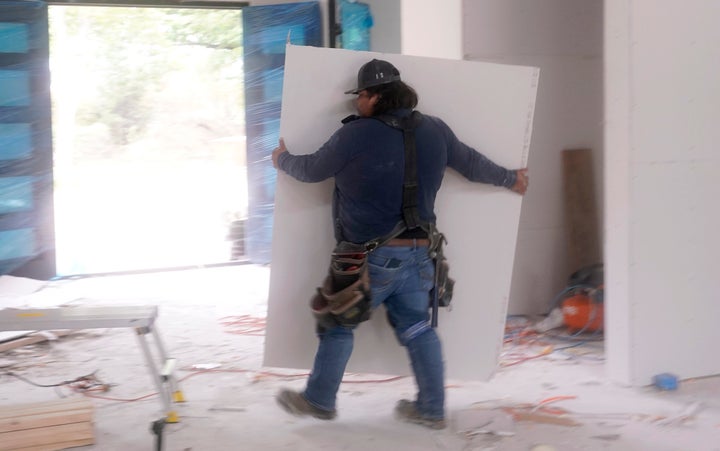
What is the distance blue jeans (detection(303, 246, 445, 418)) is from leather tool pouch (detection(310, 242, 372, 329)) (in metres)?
0.06

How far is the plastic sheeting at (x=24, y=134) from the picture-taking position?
611cm

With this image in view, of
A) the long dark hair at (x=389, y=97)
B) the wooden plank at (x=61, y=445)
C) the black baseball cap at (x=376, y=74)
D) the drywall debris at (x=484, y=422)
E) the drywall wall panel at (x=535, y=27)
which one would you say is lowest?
the drywall debris at (x=484, y=422)

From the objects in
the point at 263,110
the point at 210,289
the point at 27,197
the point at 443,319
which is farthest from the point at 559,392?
the point at 27,197

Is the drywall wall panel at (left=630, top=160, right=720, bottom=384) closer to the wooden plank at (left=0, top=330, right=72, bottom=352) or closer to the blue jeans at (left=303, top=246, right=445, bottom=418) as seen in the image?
the blue jeans at (left=303, top=246, right=445, bottom=418)

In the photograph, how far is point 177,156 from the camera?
7.19 meters

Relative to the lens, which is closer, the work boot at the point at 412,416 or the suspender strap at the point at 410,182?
the suspender strap at the point at 410,182

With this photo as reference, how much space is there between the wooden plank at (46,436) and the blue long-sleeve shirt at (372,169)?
48.8 inches

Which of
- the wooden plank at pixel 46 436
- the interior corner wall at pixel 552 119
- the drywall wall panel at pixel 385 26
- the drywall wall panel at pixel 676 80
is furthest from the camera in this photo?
the drywall wall panel at pixel 385 26

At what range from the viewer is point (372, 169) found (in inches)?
115

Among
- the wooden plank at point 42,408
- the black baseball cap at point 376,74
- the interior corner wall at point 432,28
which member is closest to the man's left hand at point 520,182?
the black baseball cap at point 376,74

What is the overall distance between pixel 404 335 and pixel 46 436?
142 cm

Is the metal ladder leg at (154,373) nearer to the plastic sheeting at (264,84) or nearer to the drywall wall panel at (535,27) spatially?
the drywall wall panel at (535,27)

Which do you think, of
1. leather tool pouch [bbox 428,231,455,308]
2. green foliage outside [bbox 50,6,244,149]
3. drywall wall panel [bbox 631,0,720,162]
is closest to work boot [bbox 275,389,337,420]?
leather tool pouch [bbox 428,231,455,308]

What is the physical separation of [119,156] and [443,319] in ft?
14.8
